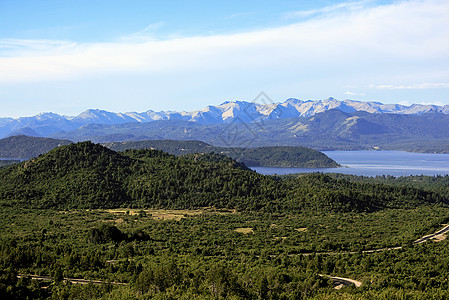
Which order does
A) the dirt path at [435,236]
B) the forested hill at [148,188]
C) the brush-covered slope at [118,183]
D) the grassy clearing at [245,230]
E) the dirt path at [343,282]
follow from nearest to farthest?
1. the dirt path at [343,282]
2. the dirt path at [435,236]
3. the grassy clearing at [245,230]
4. the forested hill at [148,188]
5. the brush-covered slope at [118,183]

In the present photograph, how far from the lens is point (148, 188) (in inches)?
4806

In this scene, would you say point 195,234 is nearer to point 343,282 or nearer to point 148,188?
point 343,282

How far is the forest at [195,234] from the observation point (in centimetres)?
4238

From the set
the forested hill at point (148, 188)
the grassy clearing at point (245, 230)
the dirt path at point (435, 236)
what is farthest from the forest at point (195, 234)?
the dirt path at point (435, 236)

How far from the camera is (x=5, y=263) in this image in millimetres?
49625

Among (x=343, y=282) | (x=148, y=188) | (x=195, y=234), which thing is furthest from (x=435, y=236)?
(x=148, y=188)

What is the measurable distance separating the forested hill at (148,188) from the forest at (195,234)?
1.18 feet

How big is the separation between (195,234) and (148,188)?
46691mm

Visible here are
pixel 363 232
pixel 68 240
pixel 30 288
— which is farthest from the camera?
pixel 363 232

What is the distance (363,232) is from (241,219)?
28.2 metres

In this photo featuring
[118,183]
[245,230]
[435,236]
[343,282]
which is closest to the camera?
[343,282]

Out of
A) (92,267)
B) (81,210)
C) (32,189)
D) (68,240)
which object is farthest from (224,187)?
(92,267)

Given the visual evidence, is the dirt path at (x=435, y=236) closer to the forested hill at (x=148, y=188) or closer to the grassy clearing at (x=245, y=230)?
the grassy clearing at (x=245, y=230)

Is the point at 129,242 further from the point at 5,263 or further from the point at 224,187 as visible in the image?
the point at 224,187
